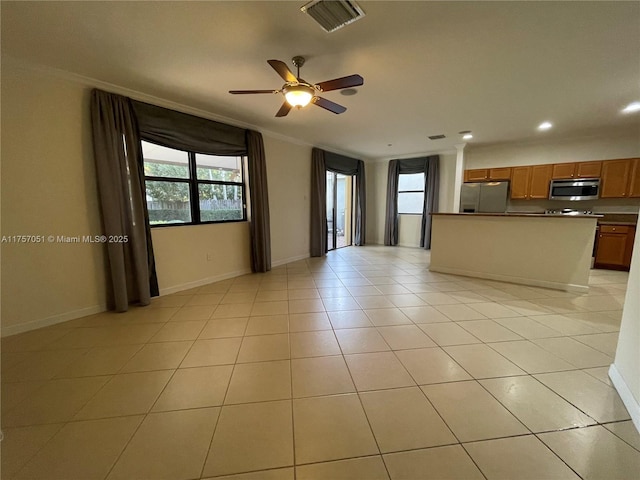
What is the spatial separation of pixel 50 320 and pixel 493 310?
488 cm

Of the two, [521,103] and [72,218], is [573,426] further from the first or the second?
[72,218]

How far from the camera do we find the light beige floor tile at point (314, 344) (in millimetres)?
2115

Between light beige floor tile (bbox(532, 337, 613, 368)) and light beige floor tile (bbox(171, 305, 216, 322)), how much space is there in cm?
332

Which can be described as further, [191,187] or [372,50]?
[191,187]

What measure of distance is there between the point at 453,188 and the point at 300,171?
3918mm

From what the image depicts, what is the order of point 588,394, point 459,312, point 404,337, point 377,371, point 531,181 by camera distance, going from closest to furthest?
point 588,394
point 377,371
point 404,337
point 459,312
point 531,181

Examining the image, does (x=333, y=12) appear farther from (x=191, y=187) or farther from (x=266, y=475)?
(x=191, y=187)

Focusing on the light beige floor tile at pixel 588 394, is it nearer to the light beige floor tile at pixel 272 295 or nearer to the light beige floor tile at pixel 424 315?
the light beige floor tile at pixel 424 315

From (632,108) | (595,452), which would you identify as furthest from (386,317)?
(632,108)

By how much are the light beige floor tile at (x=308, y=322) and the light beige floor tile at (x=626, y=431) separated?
1925 mm

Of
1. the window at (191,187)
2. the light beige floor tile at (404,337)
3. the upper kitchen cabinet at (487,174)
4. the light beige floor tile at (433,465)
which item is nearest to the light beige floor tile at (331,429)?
the light beige floor tile at (433,465)

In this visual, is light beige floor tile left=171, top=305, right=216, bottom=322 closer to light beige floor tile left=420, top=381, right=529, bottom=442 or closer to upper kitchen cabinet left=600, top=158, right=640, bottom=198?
light beige floor tile left=420, top=381, right=529, bottom=442

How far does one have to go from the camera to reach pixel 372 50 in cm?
222

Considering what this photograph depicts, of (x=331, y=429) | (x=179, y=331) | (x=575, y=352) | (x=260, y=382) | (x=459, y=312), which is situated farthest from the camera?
(x=459, y=312)
